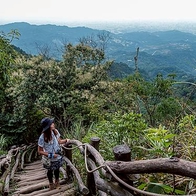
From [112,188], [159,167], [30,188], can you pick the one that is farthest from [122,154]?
[30,188]

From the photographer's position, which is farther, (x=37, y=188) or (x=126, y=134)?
(x=37, y=188)

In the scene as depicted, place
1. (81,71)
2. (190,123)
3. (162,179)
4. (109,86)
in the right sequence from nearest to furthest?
(162,179) < (190,123) < (109,86) < (81,71)

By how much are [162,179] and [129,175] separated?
0.47 metres

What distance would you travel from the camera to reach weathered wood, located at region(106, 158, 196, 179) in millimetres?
1418

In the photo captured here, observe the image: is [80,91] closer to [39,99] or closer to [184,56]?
[39,99]

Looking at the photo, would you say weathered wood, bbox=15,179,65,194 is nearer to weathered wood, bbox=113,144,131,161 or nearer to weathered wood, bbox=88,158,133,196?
weathered wood, bbox=88,158,133,196

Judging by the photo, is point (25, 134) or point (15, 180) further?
point (25, 134)

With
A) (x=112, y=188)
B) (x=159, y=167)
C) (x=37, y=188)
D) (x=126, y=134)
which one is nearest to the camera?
(x=159, y=167)

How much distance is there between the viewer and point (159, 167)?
1.58m

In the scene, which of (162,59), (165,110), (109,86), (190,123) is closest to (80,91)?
(109,86)

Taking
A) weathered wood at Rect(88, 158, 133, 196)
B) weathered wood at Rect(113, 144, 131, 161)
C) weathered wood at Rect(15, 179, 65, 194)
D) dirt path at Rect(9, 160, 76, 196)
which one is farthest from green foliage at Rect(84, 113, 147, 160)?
weathered wood at Rect(113, 144, 131, 161)

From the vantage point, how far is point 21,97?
13117 millimetres

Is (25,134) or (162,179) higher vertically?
(162,179)

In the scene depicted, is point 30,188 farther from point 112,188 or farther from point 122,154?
point 122,154
